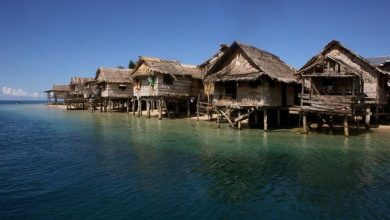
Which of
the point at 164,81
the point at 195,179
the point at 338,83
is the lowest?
the point at 195,179

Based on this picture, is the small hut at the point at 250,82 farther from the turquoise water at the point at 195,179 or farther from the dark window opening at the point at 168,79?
the dark window opening at the point at 168,79

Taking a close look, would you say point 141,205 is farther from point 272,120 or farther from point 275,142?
point 272,120

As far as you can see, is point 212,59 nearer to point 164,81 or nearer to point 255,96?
point 164,81

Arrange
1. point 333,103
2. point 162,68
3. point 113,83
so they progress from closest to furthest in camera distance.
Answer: point 333,103
point 162,68
point 113,83

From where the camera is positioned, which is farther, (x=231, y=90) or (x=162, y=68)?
(x=162, y=68)

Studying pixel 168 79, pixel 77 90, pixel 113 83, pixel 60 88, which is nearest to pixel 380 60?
pixel 168 79

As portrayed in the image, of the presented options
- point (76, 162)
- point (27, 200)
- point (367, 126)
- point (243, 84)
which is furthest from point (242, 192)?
point (367, 126)

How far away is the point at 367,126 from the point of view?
25.9 metres

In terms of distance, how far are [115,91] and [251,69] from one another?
85.7 ft

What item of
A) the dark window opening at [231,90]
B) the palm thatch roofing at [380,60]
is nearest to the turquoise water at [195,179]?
the dark window opening at [231,90]

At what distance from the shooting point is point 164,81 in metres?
36.6

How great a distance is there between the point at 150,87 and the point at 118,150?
2011 cm

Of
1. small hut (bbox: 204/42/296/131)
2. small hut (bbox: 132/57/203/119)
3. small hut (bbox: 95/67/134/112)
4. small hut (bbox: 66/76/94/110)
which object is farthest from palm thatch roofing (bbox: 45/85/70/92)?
small hut (bbox: 204/42/296/131)

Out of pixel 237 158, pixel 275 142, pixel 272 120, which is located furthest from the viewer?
pixel 272 120
